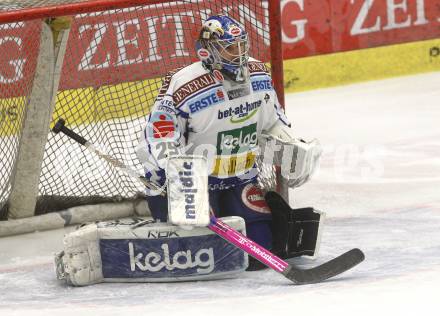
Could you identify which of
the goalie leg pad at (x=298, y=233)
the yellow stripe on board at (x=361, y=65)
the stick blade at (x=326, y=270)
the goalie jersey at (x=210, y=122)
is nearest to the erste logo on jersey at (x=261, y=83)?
the goalie jersey at (x=210, y=122)

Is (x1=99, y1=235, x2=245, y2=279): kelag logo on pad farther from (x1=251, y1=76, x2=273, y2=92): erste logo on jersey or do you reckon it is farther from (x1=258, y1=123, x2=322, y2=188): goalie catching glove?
(x1=251, y1=76, x2=273, y2=92): erste logo on jersey

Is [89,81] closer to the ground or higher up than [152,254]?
higher up

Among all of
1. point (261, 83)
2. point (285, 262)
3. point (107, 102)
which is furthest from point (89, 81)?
point (285, 262)

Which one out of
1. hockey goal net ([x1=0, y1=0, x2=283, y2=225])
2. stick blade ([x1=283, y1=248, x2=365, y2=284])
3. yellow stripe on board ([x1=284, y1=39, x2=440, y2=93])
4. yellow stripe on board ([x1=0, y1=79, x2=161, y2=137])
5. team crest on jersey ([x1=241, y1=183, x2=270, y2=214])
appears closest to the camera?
stick blade ([x1=283, y1=248, x2=365, y2=284])

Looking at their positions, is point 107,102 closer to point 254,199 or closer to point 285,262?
point 254,199

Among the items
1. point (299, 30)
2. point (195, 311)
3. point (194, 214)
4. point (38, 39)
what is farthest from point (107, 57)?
point (299, 30)

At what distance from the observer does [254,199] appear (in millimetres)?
4633

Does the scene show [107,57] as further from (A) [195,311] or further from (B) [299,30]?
(B) [299,30]

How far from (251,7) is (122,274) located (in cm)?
160

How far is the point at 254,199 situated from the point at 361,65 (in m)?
4.01

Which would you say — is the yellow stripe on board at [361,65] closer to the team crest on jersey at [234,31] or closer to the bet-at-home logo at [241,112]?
the bet-at-home logo at [241,112]

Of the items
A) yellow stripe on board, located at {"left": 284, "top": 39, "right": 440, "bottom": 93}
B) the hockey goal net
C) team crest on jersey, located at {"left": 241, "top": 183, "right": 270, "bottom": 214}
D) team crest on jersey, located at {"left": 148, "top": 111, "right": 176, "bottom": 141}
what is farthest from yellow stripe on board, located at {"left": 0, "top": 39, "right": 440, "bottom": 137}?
team crest on jersey, located at {"left": 148, "top": 111, "right": 176, "bottom": 141}

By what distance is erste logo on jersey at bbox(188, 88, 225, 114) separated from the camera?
445 centimetres

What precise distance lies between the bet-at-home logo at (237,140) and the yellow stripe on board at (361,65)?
146 inches
